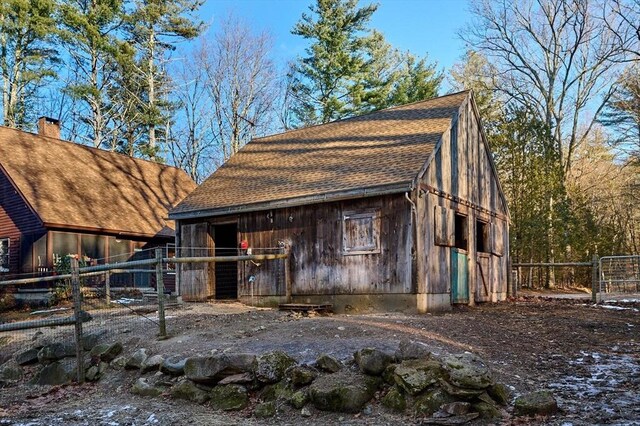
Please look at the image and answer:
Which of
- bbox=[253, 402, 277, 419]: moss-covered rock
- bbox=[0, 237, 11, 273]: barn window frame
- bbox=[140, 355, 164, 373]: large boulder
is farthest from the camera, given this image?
bbox=[0, 237, 11, 273]: barn window frame

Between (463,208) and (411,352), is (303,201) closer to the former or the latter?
(463,208)

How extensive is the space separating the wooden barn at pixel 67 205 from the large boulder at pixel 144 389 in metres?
11.0

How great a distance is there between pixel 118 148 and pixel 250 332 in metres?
28.8

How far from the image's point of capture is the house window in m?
19.7

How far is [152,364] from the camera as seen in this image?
785cm

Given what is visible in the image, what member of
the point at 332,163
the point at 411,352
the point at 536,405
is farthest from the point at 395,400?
the point at 332,163

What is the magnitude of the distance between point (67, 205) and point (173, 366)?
1468 centimetres

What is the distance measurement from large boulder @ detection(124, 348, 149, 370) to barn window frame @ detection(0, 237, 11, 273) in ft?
45.9

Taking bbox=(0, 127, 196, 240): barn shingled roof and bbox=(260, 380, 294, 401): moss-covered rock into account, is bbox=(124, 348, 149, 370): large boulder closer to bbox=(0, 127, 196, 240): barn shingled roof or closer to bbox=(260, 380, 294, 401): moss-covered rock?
bbox=(260, 380, 294, 401): moss-covered rock

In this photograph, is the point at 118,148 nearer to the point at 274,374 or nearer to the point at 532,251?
the point at 532,251

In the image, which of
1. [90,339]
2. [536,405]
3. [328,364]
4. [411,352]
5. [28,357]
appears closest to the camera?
[536,405]

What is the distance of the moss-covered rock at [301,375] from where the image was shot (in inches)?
257

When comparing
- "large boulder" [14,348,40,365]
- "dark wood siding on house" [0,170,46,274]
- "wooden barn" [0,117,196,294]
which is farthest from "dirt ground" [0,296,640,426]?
"dark wood siding on house" [0,170,46,274]

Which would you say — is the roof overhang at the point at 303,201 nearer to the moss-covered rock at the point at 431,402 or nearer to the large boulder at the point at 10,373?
the moss-covered rock at the point at 431,402
